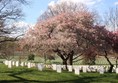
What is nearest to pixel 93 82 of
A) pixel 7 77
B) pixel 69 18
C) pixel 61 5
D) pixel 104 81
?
pixel 104 81

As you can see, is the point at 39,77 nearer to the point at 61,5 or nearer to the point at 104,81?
the point at 104,81

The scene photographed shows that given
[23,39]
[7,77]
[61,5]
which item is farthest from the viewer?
[61,5]

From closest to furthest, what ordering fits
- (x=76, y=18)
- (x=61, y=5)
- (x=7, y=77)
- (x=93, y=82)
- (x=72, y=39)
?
(x=93, y=82), (x=7, y=77), (x=72, y=39), (x=76, y=18), (x=61, y=5)

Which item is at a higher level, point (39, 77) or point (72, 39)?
point (72, 39)

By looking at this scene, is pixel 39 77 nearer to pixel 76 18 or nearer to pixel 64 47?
pixel 64 47

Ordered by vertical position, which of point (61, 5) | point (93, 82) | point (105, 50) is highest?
point (61, 5)

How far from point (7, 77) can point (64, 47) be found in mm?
8076

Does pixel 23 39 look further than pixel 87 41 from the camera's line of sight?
Yes

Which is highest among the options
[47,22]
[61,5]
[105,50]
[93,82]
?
[61,5]

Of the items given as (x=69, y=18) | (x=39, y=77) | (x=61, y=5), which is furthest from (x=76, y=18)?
(x=61, y=5)

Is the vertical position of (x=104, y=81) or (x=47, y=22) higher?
(x=47, y=22)

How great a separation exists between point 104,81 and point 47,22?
10.4 m

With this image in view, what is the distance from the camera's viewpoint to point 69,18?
92.0 ft

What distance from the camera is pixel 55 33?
2758 cm
